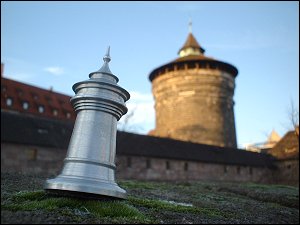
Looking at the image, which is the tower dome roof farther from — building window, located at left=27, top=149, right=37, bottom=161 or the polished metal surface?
the polished metal surface

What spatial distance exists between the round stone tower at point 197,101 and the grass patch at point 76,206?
31.0 metres

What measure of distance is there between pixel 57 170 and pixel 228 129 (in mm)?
21730

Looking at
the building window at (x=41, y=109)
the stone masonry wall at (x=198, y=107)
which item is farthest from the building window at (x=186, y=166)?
the building window at (x=41, y=109)

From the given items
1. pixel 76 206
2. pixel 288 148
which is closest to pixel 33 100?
pixel 288 148

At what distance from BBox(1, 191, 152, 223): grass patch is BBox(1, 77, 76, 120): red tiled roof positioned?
33.3m

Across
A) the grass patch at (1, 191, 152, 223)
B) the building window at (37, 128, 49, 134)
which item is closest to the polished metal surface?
the grass patch at (1, 191, 152, 223)

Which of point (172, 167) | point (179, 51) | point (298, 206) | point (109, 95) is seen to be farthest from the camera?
point (179, 51)

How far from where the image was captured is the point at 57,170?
20859mm

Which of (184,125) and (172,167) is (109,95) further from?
(184,125)

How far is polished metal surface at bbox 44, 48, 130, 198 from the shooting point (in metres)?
4.19

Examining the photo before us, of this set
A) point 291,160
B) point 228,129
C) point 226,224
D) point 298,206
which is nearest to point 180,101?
point 228,129

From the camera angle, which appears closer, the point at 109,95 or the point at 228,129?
the point at 109,95

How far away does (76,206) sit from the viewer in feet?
13.7

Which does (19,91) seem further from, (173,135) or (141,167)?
(141,167)
